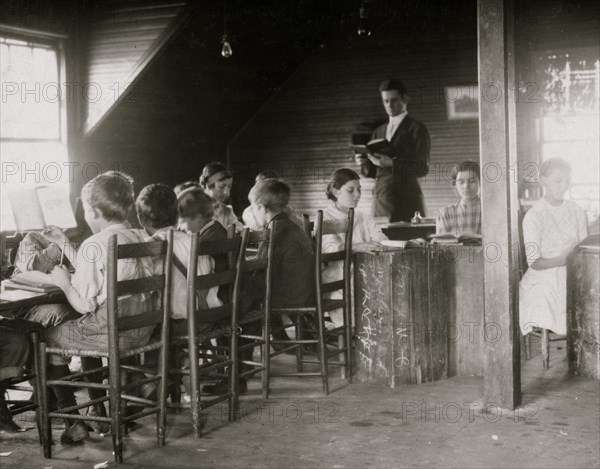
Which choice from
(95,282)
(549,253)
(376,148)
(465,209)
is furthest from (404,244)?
(376,148)

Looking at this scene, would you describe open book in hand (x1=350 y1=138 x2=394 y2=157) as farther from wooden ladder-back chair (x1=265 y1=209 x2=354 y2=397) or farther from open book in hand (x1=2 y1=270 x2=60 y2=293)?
open book in hand (x1=2 y1=270 x2=60 y2=293)

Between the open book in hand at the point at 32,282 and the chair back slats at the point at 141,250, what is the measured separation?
0.49 meters

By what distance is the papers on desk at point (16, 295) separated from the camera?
146 inches

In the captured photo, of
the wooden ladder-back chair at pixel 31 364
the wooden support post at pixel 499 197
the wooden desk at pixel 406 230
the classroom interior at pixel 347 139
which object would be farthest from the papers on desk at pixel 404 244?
the wooden ladder-back chair at pixel 31 364

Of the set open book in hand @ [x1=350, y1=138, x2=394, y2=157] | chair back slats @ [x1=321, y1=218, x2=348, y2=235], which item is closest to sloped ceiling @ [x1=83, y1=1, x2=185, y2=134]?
open book in hand @ [x1=350, y1=138, x2=394, y2=157]

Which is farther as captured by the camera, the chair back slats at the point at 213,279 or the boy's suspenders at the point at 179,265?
the boy's suspenders at the point at 179,265

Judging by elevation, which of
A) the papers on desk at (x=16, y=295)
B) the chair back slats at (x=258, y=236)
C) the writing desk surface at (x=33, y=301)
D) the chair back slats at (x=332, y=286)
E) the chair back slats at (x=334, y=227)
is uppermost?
the chair back slats at (x=334, y=227)

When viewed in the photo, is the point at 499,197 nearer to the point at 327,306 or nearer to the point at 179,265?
the point at 327,306

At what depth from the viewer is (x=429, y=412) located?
4484 millimetres

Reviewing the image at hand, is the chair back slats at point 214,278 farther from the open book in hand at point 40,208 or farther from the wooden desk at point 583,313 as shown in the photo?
the wooden desk at point 583,313

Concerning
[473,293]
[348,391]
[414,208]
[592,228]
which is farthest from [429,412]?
[414,208]

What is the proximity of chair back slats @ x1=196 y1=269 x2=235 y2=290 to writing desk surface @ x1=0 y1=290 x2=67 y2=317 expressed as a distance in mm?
661

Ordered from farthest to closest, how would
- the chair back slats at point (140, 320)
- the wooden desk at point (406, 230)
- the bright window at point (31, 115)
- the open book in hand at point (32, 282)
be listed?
the wooden desk at point (406, 230), the bright window at point (31, 115), the open book in hand at point (32, 282), the chair back slats at point (140, 320)

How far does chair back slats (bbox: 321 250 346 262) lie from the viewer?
4980 mm
